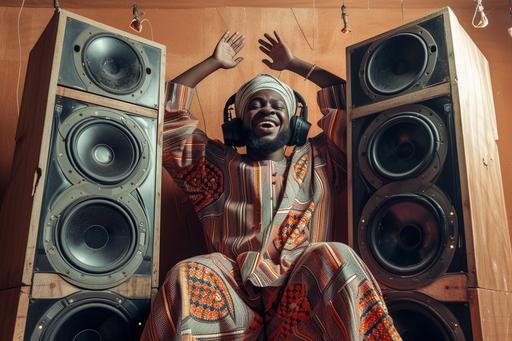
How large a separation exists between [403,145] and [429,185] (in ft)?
0.59

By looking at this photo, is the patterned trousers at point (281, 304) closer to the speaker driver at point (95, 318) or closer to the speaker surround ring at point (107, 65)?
the speaker driver at point (95, 318)

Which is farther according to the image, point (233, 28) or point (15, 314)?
point (233, 28)

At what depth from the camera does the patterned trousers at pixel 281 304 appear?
1.31 m

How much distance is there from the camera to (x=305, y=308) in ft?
4.63

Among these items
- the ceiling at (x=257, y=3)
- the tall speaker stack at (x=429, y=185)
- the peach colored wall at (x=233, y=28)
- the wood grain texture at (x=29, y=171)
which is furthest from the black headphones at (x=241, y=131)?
the ceiling at (x=257, y=3)

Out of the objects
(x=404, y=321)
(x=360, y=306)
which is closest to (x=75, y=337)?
(x=360, y=306)

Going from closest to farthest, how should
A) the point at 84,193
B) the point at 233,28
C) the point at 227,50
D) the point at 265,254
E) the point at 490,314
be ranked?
1. the point at 490,314
2. the point at 84,193
3. the point at 265,254
4. the point at 227,50
5. the point at 233,28

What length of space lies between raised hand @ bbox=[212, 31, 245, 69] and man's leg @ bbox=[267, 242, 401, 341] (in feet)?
2.98

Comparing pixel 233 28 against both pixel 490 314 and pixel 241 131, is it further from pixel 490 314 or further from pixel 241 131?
pixel 490 314

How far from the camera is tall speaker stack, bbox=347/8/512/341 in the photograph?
1465 millimetres

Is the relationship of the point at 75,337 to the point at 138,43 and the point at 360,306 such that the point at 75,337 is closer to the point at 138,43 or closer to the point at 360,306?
the point at 360,306

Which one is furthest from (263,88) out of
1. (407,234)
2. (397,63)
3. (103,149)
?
(407,234)

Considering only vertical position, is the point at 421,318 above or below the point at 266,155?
below

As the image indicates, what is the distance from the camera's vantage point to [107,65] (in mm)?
1762
